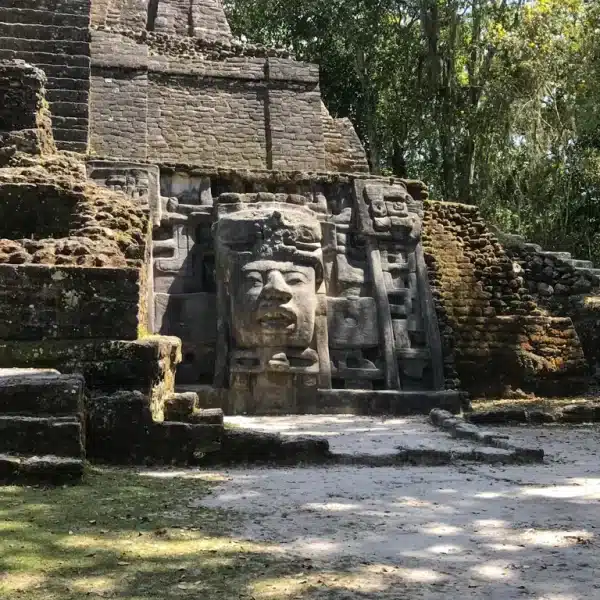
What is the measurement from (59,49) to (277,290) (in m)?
5.66

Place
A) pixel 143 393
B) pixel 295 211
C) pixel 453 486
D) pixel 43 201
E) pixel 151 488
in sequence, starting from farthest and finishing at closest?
pixel 295 211
pixel 43 201
pixel 143 393
pixel 453 486
pixel 151 488

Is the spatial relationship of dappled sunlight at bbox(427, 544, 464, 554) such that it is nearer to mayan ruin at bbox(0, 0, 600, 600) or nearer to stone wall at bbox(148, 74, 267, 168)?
mayan ruin at bbox(0, 0, 600, 600)

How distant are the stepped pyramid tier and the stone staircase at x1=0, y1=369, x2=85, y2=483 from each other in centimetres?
7

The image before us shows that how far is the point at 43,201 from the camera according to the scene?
7.57 metres

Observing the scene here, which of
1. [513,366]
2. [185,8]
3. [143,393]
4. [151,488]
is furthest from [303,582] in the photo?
[185,8]

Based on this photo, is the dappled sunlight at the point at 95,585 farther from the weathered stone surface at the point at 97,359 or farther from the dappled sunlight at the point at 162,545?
the weathered stone surface at the point at 97,359

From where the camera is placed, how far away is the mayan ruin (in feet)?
15.9

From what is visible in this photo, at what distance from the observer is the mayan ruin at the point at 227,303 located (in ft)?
15.9

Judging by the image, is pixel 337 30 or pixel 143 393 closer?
pixel 143 393

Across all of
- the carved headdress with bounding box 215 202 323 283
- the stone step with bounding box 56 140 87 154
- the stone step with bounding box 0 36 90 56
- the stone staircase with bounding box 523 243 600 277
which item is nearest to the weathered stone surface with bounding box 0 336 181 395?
the carved headdress with bounding box 215 202 323 283

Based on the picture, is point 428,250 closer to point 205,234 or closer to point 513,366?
point 513,366

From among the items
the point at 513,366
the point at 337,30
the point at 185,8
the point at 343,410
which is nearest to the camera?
the point at 343,410

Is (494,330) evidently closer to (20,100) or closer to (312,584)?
(20,100)

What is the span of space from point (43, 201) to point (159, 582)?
5.77 m
